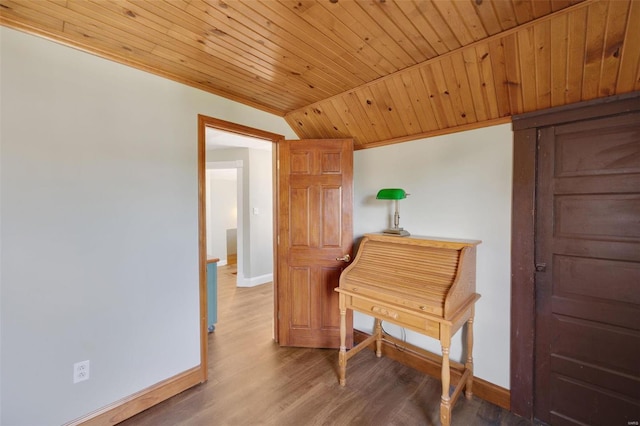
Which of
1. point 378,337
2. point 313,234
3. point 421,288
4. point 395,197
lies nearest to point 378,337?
point 378,337

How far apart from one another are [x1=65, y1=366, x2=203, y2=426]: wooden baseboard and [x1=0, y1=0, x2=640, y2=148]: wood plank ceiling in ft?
7.35

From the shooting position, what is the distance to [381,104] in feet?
7.11

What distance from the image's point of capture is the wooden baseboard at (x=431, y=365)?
1.89 metres

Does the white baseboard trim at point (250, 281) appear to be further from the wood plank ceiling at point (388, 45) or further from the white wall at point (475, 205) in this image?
the wood plank ceiling at point (388, 45)

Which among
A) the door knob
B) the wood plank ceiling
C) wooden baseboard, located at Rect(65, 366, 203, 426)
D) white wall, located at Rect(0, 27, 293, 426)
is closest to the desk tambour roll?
the door knob

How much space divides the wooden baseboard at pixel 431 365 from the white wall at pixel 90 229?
5.55 feet

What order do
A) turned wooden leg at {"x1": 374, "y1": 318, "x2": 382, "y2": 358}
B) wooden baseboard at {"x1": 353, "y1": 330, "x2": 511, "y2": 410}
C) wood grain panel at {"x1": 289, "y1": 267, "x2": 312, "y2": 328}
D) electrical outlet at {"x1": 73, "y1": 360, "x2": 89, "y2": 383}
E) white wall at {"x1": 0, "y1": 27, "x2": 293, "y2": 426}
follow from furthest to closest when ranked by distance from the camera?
1. wood grain panel at {"x1": 289, "y1": 267, "x2": 312, "y2": 328}
2. turned wooden leg at {"x1": 374, "y1": 318, "x2": 382, "y2": 358}
3. wooden baseboard at {"x1": 353, "y1": 330, "x2": 511, "y2": 410}
4. electrical outlet at {"x1": 73, "y1": 360, "x2": 89, "y2": 383}
5. white wall at {"x1": 0, "y1": 27, "x2": 293, "y2": 426}

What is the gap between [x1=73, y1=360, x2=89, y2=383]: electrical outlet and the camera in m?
1.59

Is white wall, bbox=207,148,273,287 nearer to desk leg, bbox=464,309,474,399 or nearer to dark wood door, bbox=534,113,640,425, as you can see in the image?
desk leg, bbox=464,309,474,399

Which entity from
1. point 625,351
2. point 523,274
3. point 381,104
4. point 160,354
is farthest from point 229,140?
point 625,351

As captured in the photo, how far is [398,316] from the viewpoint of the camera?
71.6 inches

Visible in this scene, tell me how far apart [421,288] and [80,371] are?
7.24 ft

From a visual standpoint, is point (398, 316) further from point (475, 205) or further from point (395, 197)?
point (475, 205)

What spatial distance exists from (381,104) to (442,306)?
1584mm
